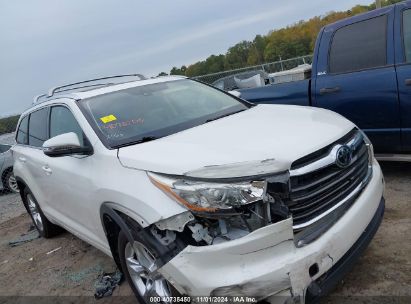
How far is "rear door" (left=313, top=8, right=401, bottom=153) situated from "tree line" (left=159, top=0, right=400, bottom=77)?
29.1m

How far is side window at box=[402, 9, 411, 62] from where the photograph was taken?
441cm

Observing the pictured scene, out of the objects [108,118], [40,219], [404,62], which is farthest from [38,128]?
[404,62]

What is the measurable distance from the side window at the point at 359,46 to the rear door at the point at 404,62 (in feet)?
0.48

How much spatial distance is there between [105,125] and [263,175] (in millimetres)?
1610

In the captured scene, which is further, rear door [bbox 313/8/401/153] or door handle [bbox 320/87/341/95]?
door handle [bbox 320/87/341/95]

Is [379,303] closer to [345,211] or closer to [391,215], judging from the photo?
[345,211]

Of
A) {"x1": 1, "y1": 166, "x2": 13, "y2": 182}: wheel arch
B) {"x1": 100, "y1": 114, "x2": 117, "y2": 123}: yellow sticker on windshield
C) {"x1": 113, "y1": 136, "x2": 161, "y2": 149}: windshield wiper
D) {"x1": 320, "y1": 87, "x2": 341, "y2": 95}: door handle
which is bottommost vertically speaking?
{"x1": 1, "y1": 166, "x2": 13, "y2": 182}: wheel arch

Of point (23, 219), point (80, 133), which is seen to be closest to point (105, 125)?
point (80, 133)

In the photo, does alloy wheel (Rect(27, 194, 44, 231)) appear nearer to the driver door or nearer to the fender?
the driver door

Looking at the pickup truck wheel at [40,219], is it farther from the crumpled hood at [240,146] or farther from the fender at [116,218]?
the crumpled hood at [240,146]

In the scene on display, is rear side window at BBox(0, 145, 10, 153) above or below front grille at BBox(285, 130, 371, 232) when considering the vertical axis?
below

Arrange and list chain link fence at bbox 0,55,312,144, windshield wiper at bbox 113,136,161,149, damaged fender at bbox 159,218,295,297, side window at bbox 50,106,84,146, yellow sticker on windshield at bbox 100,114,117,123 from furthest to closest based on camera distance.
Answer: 1. chain link fence at bbox 0,55,312,144
2. side window at bbox 50,106,84,146
3. yellow sticker on windshield at bbox 100,114,117,123
4. windshield wiper at bbox 113,136,161,149
5. damaged fender at bbox 159,218,295,297

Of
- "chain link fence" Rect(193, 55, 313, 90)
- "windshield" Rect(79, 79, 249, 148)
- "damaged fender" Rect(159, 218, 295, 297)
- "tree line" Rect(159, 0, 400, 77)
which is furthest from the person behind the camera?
"tree line" Rect(159, 0, 400, 77)

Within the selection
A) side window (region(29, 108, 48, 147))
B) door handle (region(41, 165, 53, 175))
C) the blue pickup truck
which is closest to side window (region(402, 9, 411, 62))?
the blue pickup truck
